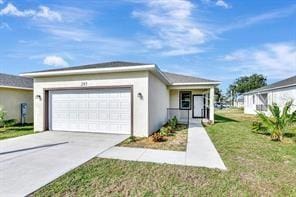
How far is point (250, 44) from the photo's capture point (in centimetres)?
2033

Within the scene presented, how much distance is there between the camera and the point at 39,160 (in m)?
5.88

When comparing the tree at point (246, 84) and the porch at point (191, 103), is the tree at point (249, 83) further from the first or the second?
the porch at point (191, 103)

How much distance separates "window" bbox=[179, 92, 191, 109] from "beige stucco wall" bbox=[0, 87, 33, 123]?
43.8ft

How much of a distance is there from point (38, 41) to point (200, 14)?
11.7 meters

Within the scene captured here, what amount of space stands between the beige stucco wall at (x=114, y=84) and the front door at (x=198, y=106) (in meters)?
10.8

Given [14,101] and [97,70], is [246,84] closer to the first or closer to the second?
[97,70]

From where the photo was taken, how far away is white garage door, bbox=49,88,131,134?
407 inches

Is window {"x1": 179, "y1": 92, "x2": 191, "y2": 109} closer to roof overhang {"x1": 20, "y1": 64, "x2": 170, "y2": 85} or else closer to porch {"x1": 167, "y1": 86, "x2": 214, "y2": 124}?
porch {"x1": 167, "y1": 86, "x2": 214, "y2": 124}

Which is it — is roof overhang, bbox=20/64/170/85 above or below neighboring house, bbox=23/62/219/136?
above

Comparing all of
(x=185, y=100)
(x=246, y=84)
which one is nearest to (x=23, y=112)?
(x=185, y=100)

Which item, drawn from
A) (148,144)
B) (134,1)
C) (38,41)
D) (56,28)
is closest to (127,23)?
(134,1)

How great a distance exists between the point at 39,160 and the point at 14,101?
478 inches

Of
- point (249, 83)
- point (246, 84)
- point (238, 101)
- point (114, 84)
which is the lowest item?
point (238, 101)

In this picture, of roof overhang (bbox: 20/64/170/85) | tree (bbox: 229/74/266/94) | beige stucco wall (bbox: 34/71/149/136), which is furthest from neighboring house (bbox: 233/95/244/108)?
beige stucco wall (bbox: 34/71/149/136)
